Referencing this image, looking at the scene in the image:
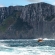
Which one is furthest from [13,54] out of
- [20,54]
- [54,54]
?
[54,54]

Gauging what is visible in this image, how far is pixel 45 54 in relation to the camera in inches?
2060

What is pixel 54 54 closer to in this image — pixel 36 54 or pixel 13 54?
pixel 36 54

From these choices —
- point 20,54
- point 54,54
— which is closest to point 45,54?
point 54,54

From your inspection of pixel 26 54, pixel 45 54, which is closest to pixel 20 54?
pixel 26 54

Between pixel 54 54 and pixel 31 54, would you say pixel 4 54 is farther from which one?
pixel 54 54

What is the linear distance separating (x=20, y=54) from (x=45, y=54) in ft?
16.3

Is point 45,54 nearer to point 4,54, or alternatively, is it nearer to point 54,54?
point 54,54

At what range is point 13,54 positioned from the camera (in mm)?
52625

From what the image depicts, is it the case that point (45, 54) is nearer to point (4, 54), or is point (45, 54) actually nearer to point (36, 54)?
point (36, 54)

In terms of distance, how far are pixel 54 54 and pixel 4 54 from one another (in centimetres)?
998

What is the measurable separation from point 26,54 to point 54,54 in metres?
5.57

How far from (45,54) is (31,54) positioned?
278 cm

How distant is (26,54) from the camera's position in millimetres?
52594

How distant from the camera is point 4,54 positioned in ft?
173
